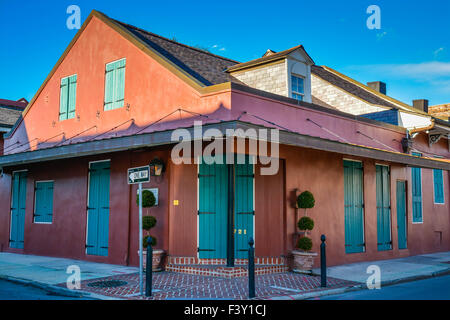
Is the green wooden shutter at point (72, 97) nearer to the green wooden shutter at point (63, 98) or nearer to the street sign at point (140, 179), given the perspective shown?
the green wooden shutter at point (63, 98)

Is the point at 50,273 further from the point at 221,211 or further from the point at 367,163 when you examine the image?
the point at 367,163

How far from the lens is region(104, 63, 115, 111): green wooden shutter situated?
1397 cm

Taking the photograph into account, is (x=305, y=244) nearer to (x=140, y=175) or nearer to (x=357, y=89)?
(x=140, y=175)

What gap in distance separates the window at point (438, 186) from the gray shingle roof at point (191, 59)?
8.94 m

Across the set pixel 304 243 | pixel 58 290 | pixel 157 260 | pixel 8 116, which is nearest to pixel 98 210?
pixel 157 260

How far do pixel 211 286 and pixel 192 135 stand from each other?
125 inches

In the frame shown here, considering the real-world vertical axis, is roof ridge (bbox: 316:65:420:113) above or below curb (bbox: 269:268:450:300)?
above

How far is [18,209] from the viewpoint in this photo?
54.2 ft

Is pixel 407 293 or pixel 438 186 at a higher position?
pixel 438 186

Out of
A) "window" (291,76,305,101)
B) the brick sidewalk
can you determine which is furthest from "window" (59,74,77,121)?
"window" (291,76,305,101)

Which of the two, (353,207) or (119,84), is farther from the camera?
(353,207)

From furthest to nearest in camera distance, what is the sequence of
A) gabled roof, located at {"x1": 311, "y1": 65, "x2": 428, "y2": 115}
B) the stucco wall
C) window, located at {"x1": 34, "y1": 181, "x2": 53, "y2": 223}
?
gabled roof, located at {"x1": 311, "y1": 65, "x2": 428, "y2": 115} < window, located at {"x1": 34, "y1": 181, "x2": 53, "y2": 223} < the stucco wall

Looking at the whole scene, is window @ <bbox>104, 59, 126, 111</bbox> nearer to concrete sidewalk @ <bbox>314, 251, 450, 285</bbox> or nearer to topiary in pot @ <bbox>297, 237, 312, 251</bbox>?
topiary in pot @ <bbox>297, 237, 312, 251</bbox>

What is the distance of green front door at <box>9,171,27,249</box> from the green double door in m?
7.92
